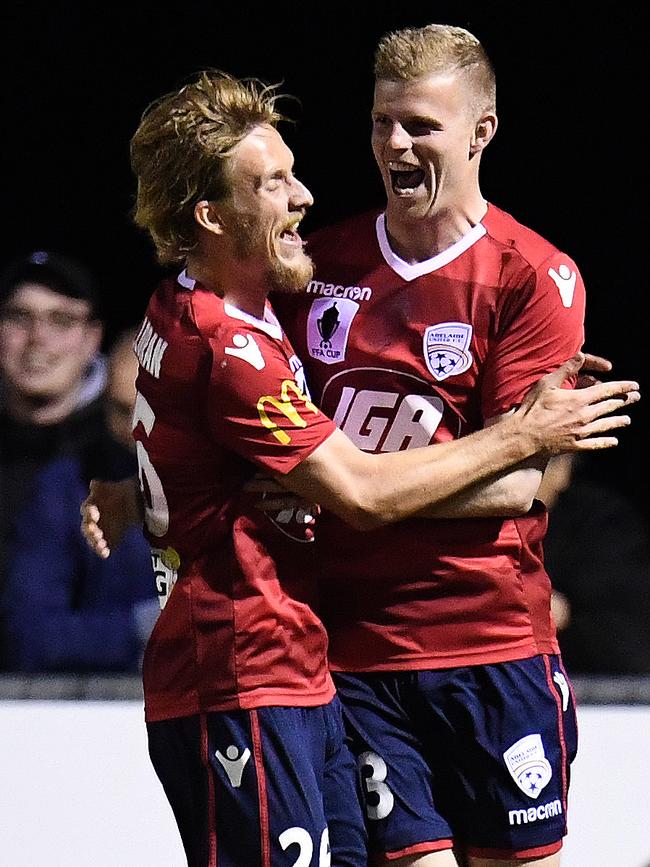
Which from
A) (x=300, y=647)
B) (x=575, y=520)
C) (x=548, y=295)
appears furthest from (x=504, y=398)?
(x=575, y=520)

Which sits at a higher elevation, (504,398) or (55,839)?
(504,398)

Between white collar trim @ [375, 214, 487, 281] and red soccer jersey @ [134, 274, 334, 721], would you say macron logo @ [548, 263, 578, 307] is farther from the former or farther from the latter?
red soccer jersey @ [134, 274, 334, 721]

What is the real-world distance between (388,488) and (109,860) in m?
1.87

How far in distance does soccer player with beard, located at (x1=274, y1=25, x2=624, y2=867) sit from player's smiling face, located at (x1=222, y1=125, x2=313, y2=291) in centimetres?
25

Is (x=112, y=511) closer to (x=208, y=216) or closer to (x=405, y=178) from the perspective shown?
(x=208, y=216)

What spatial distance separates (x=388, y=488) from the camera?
282cm

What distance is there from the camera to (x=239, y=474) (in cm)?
282

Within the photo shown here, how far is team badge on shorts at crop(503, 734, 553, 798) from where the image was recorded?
309cm

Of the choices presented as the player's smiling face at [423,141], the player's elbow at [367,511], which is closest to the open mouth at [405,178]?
the player's smiling face at [423,141]

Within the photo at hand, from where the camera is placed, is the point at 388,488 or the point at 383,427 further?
the point at 383,427

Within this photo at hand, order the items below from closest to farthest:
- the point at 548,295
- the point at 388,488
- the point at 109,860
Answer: the point at 388,488 < the point at 548,295 < the point at 109,860

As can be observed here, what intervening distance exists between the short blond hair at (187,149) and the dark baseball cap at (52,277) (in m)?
1.93

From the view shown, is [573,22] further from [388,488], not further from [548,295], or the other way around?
[388,488]

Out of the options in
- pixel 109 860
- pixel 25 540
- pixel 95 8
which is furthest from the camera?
pixel 95 8
